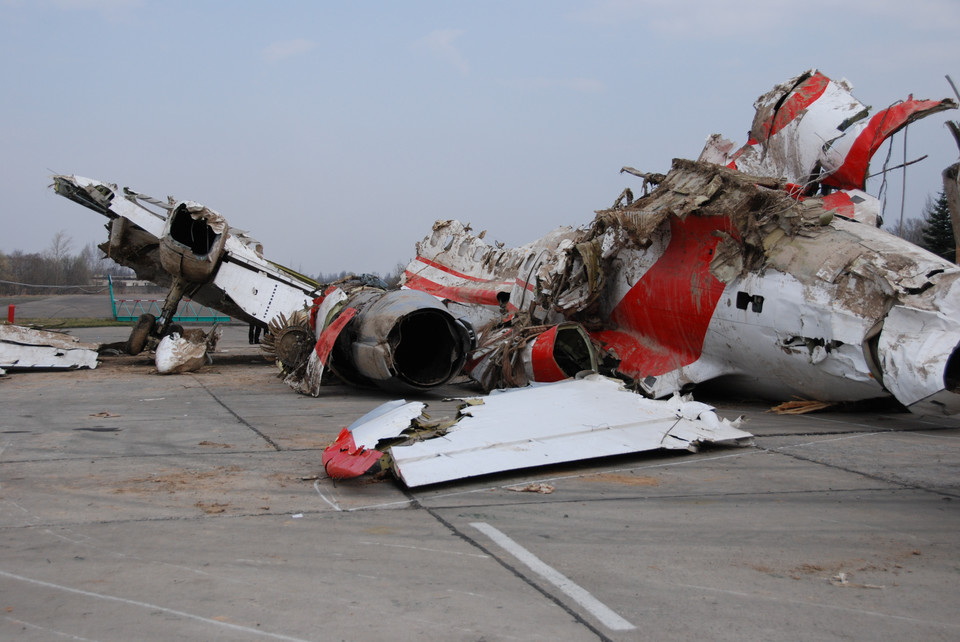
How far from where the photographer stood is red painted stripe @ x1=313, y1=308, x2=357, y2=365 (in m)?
10.6

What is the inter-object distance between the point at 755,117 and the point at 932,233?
640 inches

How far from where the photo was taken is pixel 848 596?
3449 mm

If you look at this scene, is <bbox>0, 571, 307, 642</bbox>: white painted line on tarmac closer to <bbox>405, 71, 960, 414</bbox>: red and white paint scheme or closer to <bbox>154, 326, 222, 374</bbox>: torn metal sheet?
<bbox>405, 71, 960, 414</bbox>: red and white paint scheme

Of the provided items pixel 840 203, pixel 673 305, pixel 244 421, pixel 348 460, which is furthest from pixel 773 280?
pixel 244 421

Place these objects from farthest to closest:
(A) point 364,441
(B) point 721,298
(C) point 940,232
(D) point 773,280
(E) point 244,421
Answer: (C) point 940,232 < (B) point 721,298 < (E) point 244,421 < (D) point 773,280 < (A) point 364,441

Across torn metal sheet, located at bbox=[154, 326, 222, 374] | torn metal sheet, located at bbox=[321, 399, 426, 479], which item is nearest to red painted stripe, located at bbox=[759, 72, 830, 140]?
torn metal sheet, located at bbox=[321, 399, 426, 479]

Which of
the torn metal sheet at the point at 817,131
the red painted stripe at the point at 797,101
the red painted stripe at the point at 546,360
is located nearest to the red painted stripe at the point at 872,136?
the torn metal sheet at the point at 817,131

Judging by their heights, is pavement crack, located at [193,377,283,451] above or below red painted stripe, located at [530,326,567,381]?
below

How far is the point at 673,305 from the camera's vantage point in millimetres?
9625

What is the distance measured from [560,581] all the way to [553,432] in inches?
106

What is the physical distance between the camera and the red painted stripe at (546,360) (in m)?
9.62

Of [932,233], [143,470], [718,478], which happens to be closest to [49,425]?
[143,470]

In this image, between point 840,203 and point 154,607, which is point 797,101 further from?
point 154,607

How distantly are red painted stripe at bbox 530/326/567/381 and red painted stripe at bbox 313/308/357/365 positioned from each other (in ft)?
8.96
